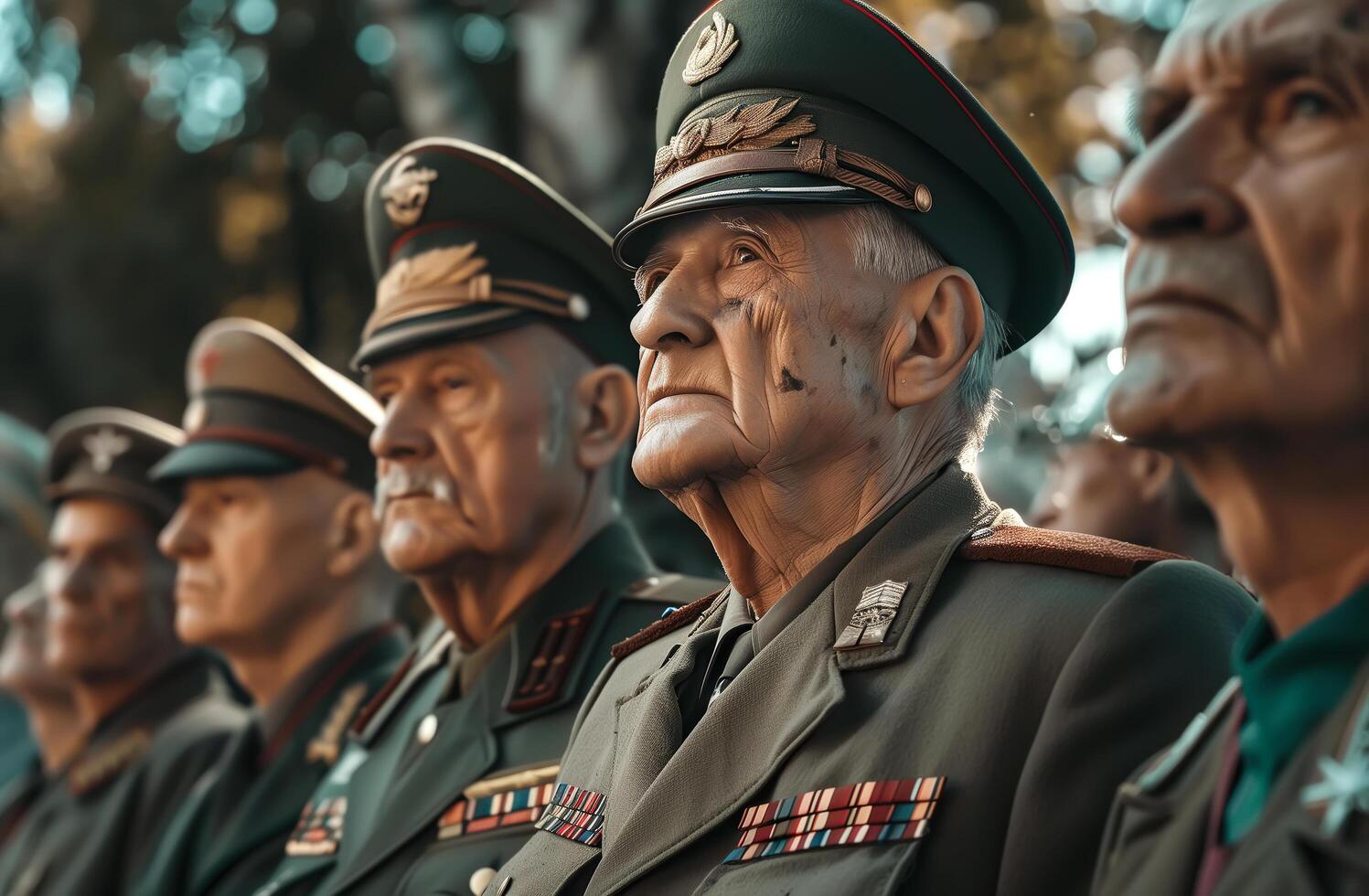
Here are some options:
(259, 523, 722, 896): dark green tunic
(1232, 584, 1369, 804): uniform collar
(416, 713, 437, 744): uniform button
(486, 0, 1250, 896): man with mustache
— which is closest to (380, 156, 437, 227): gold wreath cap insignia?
(259, 523, 722, 896): dark green tunic

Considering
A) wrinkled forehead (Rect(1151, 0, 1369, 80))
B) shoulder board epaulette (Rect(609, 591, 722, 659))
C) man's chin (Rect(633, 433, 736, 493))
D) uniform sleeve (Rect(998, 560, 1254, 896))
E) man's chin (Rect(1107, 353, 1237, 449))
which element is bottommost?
shoulder board epaulette (Rect(609, 591, 722, 659))

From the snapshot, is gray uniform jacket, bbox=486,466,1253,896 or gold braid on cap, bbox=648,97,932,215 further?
gold braid on cap, bbox=648,97,932,215

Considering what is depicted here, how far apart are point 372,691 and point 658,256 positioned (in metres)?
2.75

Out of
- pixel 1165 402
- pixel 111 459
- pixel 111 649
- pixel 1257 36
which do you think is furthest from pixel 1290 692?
pixel 111 459

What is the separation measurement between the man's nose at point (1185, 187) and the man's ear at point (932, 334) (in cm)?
96

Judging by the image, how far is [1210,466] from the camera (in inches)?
72.8

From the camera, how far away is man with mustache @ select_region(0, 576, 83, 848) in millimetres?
6949

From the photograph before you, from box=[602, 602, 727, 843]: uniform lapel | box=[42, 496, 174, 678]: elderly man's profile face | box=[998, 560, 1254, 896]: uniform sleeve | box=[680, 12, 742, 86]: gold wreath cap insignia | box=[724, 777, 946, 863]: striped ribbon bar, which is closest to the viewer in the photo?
box=[998, 560, 1254, 896]: uniform sleeve

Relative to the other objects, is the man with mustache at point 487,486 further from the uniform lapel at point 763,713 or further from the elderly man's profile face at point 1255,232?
the elderly man's profile face at point 1255,232

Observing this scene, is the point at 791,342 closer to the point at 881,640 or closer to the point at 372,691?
the point at 881,640

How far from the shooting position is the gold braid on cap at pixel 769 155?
2.87 metres

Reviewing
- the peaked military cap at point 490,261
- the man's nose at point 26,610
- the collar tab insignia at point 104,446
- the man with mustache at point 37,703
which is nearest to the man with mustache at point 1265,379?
the peaked military cap at point 490,261

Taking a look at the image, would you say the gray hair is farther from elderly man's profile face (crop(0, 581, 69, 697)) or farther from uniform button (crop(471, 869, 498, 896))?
elderly man's profile face (crop(0, 581, 69, 697))

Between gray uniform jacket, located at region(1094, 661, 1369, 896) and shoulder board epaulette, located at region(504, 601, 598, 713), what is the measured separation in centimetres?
215
